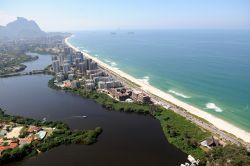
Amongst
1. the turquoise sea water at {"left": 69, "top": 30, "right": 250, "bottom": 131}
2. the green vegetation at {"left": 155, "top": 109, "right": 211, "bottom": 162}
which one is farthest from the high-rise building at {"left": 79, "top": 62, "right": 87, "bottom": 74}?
the green vegetation at {"left": 155, "top": 109, "right": 211, "bottom": 162}

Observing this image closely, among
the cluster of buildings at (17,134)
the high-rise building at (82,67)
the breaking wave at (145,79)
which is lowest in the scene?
the cluster of buildings at (17,134)

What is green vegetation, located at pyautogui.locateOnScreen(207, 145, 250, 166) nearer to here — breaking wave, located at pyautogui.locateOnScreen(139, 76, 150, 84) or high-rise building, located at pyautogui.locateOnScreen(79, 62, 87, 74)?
breaking wave, located at pyautogui.locateOnScreen(139, 76, 150, 84)

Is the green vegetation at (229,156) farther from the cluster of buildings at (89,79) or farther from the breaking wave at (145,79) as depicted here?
the breaking wave at (145,79)

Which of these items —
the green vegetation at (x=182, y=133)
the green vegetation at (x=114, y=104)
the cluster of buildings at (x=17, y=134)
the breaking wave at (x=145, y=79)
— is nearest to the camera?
the green vegetation at (x=182, y=133)

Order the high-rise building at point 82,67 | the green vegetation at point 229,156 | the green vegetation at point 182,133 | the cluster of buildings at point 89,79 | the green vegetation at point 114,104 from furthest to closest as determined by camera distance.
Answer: the high-rise building at point 82,67
the cluster of buildings at point 89,79
the green vegetation at point 114,104
the green vegetation at point 182,133
the green vegetation at point 229,156

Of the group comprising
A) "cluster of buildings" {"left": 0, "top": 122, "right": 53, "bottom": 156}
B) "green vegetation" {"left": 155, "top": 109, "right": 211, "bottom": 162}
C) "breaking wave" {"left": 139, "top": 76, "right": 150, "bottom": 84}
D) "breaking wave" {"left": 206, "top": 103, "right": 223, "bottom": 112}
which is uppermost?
"breaking wave" {"left": 139, "top": 76, "right": 150, "bottom": 84}

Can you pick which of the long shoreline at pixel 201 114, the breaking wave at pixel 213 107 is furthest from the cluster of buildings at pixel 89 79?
the breaking wave at pixel 213 107

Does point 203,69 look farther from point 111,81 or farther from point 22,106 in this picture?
point 22,106
